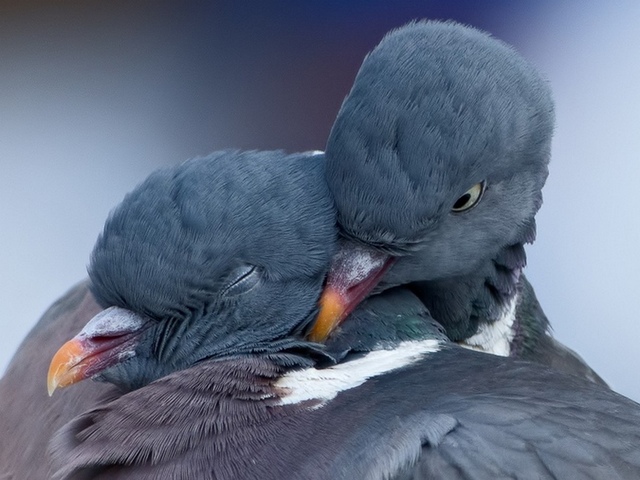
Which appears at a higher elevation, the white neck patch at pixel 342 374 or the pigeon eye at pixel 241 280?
the pigeon eye at pixel 241 280

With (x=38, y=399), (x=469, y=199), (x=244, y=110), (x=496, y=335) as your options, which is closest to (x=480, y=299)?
(x=496, y=335)

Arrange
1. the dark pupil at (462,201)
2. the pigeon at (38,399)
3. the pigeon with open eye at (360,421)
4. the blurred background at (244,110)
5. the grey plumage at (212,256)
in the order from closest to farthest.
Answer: the pigeon with open eye at (360,421), the grey plumage at (212,256), the dark pupil at (462,201), the pigeon at (38,399), the blurred background at (244,110)

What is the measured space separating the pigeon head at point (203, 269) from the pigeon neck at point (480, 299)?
29cm

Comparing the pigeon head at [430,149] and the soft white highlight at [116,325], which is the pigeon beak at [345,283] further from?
the soft white highlight at [116,325]

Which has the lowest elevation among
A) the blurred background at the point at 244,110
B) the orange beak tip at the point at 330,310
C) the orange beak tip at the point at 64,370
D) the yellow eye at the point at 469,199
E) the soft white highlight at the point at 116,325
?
the blurred background at the point at 244,110

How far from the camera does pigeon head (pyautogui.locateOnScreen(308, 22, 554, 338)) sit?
5.76 feet

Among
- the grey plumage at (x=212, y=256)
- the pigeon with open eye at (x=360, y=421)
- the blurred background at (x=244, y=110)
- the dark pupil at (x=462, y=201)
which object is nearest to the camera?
the pigeon with open eye at (x=360, y=421)

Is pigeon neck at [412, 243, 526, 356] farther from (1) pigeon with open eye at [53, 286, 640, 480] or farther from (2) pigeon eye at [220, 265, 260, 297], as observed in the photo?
(2) pigeon eye at [220, 265, 260, 297]

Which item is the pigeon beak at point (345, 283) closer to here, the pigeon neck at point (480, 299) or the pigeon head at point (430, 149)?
the pigeon head at point (430, 149)

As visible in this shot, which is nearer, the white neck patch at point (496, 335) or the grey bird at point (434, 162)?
A: the grey bird at point (434, 162)

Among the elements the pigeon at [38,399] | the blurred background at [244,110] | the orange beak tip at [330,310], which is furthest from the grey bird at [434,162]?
the blurred background at [244,110]

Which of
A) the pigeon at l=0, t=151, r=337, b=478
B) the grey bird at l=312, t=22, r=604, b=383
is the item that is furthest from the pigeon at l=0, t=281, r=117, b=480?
the grey bird at l=312, t=22, r=604, b=383

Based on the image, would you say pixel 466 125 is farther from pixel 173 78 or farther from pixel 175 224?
pixel 173 78

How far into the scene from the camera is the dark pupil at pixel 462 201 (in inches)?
72.9
